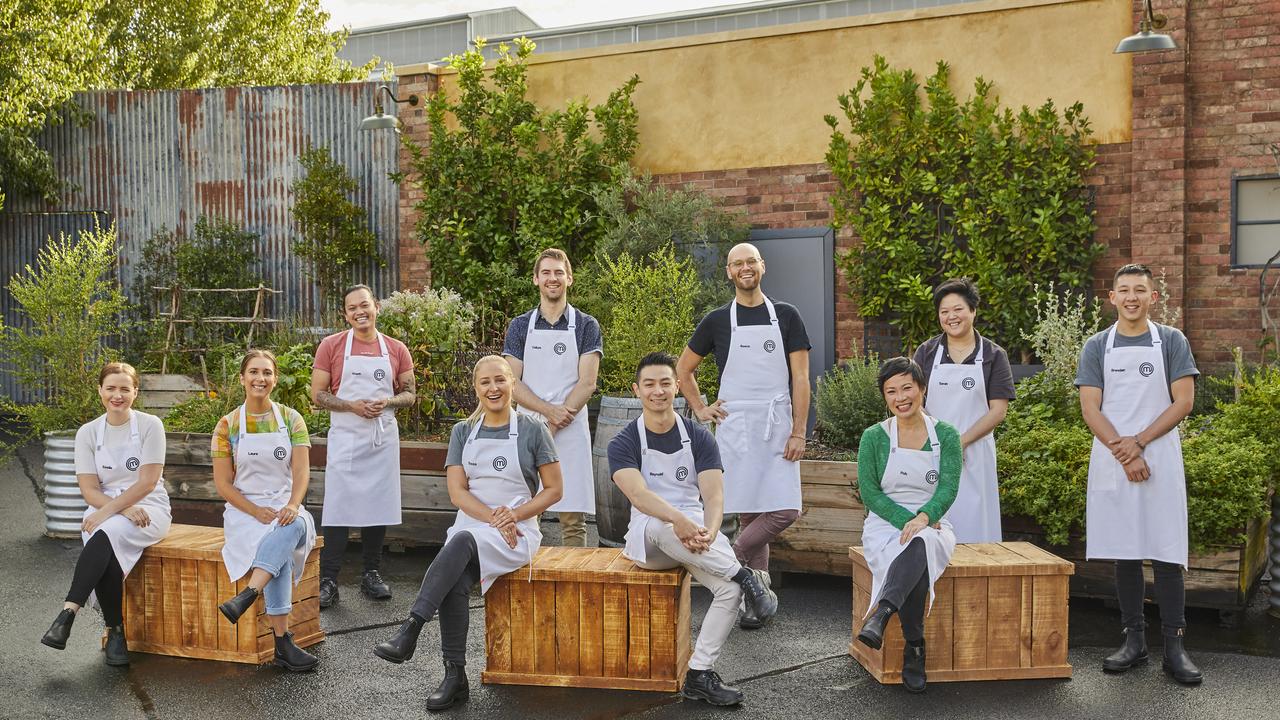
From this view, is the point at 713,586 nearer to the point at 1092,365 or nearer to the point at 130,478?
the point at 1092,365

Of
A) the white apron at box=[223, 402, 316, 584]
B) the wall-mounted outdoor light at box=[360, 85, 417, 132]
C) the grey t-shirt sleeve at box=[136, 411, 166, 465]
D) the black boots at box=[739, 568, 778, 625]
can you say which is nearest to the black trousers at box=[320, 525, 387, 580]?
the white apron at box=[223, 402, 316, 584]

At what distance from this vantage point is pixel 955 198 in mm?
9391

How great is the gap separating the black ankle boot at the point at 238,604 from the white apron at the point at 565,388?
1.83 meters

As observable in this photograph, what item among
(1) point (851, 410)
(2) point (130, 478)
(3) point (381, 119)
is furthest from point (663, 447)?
(3) point (381, 119)

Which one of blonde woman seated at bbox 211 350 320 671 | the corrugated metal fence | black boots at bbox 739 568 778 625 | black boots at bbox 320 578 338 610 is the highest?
the corrugated metal fence

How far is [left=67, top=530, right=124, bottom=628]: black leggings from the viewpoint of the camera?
499 centimetres

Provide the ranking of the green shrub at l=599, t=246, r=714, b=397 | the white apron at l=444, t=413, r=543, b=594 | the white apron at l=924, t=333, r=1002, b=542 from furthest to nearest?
the green shrub at l=599, t=246, r=714, b=397
the white apron at l=924, t=333, r=1002, b=542
the white apron at l=444, t=413, r=543, b=594

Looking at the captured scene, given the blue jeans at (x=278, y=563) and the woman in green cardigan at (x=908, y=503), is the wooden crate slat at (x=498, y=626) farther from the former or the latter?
the woman in green cardigan at (x=908, y=503)

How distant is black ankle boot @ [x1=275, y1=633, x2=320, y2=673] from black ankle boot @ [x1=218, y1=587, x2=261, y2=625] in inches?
9.2

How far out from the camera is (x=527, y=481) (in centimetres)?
485

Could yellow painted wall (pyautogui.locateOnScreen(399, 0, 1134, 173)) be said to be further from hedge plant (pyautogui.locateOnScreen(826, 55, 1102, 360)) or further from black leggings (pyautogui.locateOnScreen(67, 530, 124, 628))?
black leggings (pyautogui.locateOnScreen(67, 530, 124, 628))

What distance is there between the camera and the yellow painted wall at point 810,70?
30.0ft

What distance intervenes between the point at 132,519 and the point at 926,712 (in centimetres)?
371

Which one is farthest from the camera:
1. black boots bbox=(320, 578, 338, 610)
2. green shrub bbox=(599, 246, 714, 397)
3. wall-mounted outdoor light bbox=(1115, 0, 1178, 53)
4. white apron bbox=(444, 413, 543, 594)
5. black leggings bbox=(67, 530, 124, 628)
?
wall-mounted outdoor light bbox=(1115, 0, 1178, 53)
